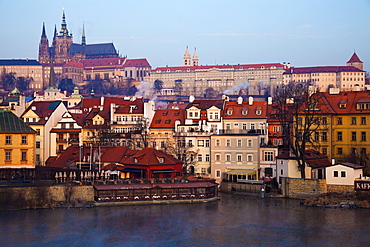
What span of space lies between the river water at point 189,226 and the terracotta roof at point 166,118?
18.4 metres

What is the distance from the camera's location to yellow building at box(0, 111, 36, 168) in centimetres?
5622

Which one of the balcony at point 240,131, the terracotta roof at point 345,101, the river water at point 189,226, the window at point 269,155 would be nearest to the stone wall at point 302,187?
the river water at point 189,226

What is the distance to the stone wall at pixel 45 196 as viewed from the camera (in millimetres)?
47656

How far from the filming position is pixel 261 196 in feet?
181

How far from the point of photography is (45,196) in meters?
48.7

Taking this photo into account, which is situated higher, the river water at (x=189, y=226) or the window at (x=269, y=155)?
the window at (x=269, y=155)

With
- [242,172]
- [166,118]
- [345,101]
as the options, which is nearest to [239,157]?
[242,172]

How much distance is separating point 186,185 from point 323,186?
34.9 feet

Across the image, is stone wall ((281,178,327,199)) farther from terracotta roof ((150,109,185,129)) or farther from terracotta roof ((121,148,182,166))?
terracotta roof ((150,109,185,129))

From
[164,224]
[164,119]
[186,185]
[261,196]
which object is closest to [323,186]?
[261,196]

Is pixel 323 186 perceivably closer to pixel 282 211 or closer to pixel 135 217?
pixel 282 211

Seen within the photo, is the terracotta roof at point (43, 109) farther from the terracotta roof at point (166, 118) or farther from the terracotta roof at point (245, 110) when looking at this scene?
the terracotta roof at point (245, 110)

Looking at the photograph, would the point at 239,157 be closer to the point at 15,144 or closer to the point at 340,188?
the point at 340,188

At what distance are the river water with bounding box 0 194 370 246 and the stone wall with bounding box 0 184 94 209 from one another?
1.11 m
